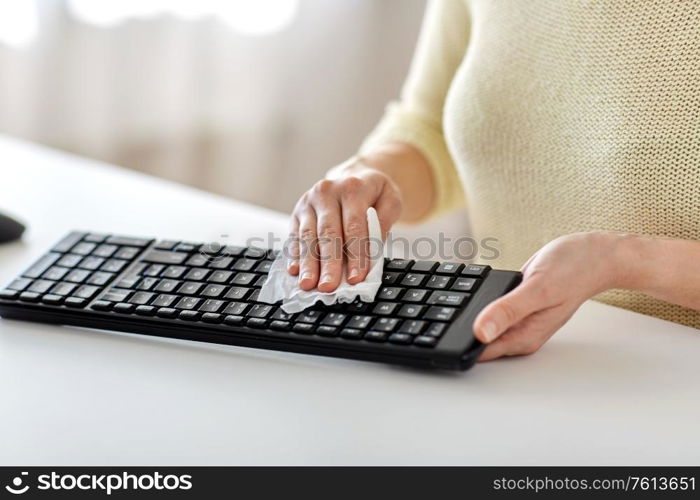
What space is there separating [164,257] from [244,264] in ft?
0.26

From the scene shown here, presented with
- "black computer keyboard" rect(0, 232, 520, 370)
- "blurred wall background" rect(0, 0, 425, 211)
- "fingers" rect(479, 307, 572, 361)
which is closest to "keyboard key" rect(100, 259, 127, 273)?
"black computer keyboard" rect(0, 232, 520, 370)

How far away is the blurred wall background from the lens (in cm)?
189

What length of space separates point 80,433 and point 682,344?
0.43 metres

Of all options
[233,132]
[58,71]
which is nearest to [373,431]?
[58,71]

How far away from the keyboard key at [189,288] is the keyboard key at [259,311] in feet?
0.19

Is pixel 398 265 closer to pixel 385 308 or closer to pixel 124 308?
pixel 385 308

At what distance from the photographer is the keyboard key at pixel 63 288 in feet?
2.38

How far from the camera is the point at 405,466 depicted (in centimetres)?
51

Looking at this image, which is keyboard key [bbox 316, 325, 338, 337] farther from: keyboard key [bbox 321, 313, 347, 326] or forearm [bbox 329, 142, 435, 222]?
forearm [bbox 329, 142, 435, 222]

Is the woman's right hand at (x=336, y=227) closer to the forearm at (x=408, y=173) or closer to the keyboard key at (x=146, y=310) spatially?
the keyboard key at (x=146, y=310)

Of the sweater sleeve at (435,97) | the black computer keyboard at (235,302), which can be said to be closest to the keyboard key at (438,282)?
the black computer keyboard at (235,302)

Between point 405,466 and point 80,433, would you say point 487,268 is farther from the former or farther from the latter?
point 80,433

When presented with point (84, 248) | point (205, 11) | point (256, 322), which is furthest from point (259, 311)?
point (205, 11)
